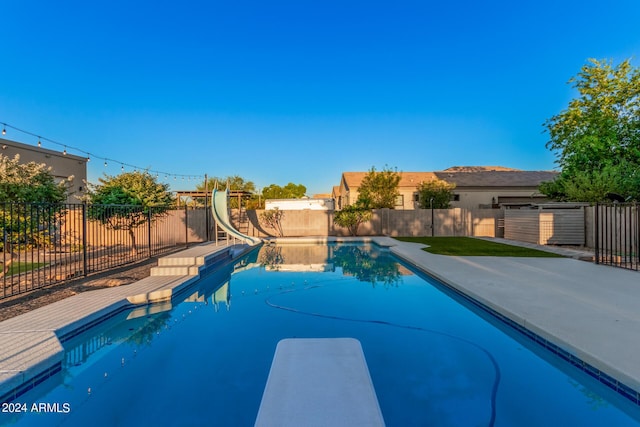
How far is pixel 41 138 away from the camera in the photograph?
425 inches

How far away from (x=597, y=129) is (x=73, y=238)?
73.9ft

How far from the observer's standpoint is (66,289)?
19.6 feet

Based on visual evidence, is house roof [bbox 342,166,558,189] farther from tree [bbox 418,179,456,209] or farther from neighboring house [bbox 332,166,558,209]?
tree [bbox 418,179,456,209]

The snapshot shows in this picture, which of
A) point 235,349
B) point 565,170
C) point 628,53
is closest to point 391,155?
point 565,170

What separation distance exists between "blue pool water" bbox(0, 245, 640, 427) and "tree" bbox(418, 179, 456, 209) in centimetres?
1722

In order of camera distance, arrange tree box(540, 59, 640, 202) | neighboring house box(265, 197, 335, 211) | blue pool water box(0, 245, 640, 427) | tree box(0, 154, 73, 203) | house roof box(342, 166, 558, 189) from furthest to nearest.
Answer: house roof box(342, 166, 558, 189)
neighboring house box(265, 197, 335, 211)
tree box(540, 59, 640, 202)
tree box(0, 154, 73, 203)
blue pool water box(0, 245, 640, 427)

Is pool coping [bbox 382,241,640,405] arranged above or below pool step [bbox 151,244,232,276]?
below

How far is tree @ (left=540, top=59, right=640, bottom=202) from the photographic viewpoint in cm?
1334

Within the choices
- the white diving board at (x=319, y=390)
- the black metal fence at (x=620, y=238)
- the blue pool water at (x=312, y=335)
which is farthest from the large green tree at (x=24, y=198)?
the black metal fence at (x=620, y=238)

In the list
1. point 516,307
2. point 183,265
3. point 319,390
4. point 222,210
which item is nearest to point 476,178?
point 222,210

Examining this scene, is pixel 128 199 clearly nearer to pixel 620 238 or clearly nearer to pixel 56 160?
pixel 56 160

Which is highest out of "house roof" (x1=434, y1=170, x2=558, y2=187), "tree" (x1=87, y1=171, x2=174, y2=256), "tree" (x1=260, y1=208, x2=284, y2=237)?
"house roof" (x1=434, y1=170, x2=558, y2=187)

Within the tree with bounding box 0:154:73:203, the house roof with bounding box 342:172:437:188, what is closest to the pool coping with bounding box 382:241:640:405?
the tree with bounding box 0:154:73:203

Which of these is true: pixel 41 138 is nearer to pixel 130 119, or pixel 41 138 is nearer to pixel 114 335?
pixel 130 119
